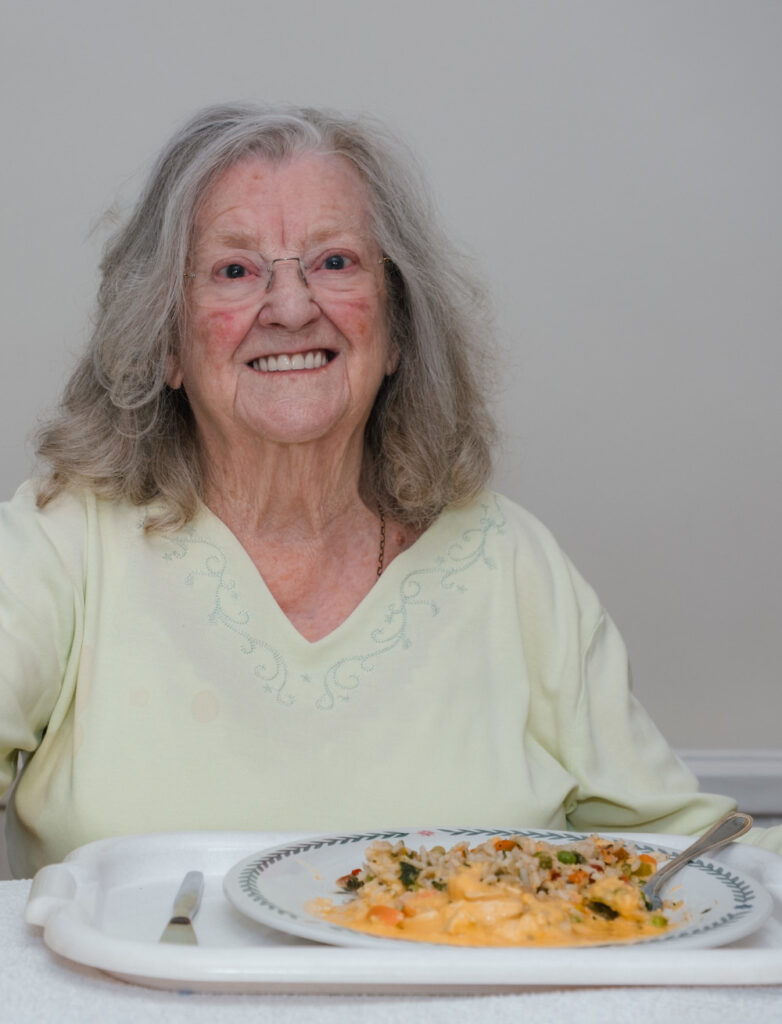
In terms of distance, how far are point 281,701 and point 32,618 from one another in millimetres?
327

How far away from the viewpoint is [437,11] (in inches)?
110

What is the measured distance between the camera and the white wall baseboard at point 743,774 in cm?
294

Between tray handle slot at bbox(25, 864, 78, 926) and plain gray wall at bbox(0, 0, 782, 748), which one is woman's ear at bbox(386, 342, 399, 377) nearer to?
plain gray wall at bbox(0, 0, 782, 748)

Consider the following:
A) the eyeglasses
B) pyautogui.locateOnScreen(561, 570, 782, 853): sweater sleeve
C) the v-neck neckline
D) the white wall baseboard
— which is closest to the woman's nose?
the eyeglasses

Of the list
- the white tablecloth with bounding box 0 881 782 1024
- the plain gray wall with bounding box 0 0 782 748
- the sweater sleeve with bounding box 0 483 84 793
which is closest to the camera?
the white tablecloth with bounding box 0 881 782 1024

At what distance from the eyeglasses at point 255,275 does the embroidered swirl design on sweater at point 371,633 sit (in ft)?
1.07

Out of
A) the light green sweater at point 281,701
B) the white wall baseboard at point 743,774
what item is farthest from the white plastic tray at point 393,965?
the white wall baseboard at point 743,774

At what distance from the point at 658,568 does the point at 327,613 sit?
1.31m

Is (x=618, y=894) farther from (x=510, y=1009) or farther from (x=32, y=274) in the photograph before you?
(x=32, y=274)

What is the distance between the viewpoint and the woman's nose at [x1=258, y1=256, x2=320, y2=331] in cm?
173

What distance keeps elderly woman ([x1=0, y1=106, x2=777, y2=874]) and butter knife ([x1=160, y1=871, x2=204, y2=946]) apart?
489 mm

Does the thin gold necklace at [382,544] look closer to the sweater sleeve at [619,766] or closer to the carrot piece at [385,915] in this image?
the sweater sleeve at [619,766]

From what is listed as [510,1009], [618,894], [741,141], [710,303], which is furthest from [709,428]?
[510,1009]

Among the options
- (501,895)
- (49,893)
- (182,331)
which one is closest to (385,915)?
(501,895)
